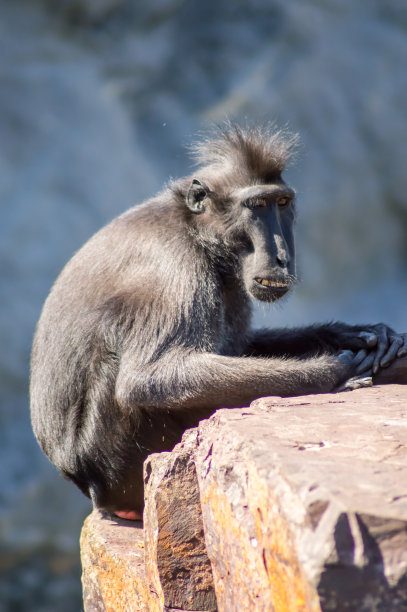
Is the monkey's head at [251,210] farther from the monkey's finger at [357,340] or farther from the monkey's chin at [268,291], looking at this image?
the monkey's finger at [357,340]

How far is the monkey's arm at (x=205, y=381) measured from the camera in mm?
4746

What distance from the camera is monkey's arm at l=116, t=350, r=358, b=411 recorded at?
187 inches

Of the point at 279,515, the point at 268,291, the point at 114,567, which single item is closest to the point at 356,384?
the point at 268,291

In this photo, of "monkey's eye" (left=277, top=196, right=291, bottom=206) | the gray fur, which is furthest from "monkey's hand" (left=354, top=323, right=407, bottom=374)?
"monkey's eye" (left=277, top=196, right=291, bottom=206)

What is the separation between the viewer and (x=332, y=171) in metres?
14.0

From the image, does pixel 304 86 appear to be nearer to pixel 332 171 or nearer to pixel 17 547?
pixel 332 171

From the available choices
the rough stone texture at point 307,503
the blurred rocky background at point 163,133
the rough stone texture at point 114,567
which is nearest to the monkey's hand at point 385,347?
the rough stone texture at point 307,503

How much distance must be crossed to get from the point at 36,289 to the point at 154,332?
25.7 ft

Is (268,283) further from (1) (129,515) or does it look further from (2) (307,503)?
(2) (307,503)

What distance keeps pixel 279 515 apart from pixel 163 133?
1140cm

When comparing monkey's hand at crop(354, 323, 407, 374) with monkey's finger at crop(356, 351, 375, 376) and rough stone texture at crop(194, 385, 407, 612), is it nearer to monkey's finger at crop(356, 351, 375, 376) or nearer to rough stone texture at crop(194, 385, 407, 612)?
monkey's finger at crop(356, 351, 375, 376)

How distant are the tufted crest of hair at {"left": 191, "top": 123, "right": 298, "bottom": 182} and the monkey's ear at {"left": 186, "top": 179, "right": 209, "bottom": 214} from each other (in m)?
0.24

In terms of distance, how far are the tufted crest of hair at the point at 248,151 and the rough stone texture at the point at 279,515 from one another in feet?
5.96

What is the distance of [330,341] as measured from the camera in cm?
589
